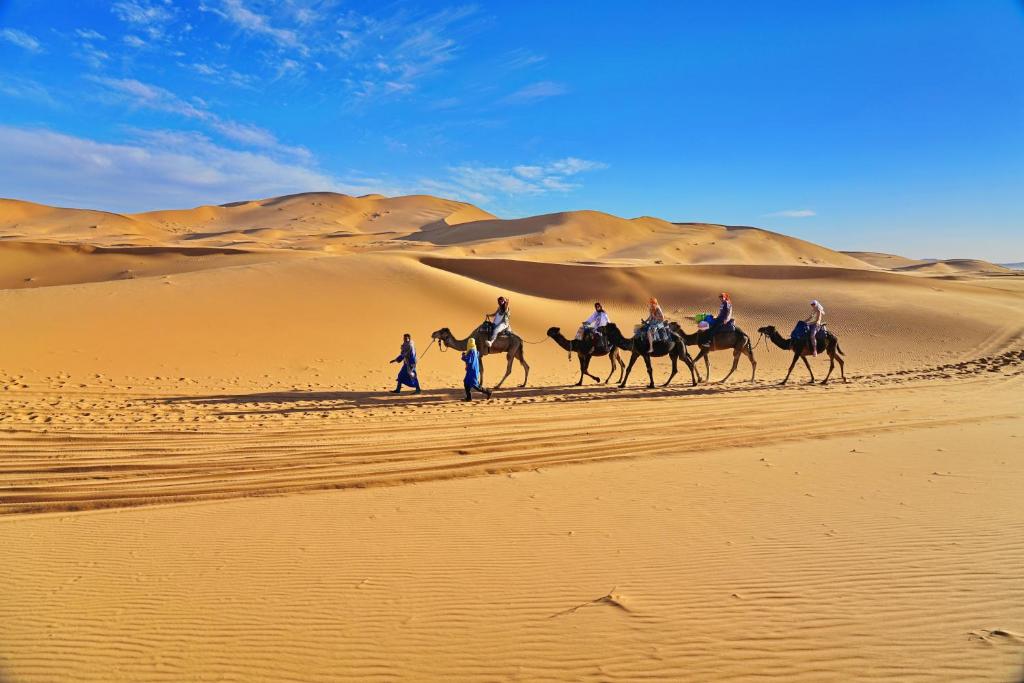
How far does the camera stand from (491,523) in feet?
19.6

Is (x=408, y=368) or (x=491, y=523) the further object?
(x=408, y=368)

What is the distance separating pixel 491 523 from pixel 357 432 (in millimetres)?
4554

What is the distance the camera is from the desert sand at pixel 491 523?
3.80 metres

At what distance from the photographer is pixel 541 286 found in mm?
34125

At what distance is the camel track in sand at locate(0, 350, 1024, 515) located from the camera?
7.21 m

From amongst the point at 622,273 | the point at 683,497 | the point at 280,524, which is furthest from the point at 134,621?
the point at 622,273

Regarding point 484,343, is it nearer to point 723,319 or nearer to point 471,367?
point 471,367

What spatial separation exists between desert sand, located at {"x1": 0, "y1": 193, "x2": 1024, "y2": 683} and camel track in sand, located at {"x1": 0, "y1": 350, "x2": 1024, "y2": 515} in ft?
0.22

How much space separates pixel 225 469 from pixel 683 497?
18.2ft

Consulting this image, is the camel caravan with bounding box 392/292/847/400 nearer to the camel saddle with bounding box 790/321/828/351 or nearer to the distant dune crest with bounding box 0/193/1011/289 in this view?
the camel saddle with bounding box 790/321/828/351

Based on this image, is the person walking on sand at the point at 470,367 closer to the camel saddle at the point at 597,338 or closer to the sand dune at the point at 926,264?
the camel saddle at the point at 597,338

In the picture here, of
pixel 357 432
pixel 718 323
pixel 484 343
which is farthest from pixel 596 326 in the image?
pixel 357 432

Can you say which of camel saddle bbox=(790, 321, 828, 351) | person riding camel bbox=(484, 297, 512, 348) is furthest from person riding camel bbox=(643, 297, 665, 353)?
camel saddle bbox=(790, 321, 828, 351)

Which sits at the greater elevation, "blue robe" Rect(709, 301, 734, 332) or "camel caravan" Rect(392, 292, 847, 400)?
"blue robe" Rect(709, 301, 734, 332)
